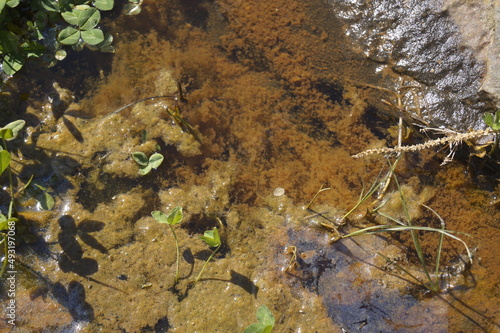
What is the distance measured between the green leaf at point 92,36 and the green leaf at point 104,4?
19 centimetres

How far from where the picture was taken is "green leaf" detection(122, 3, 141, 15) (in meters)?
2.93

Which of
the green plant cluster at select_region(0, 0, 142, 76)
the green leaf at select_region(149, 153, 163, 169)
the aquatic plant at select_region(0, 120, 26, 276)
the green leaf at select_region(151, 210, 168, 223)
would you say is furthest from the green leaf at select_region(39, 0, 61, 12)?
the green leaf at select_region(151, 210, 168, 223)

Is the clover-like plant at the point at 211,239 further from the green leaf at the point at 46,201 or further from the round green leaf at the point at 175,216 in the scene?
the green leaf at the point at 46,201

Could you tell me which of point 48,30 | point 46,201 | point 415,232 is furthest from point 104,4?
point 415,232

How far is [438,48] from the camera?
9.00 ft

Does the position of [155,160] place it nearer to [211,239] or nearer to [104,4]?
[211,239]

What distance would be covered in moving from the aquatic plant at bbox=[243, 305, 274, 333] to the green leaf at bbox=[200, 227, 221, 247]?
41 centimetres

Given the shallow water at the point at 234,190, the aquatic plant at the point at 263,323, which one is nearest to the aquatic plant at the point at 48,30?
the shallow water at the point at 234,190

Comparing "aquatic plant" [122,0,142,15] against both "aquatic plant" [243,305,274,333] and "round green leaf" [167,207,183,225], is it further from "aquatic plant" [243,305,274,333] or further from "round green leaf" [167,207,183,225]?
"aquatic plant" [243,305,274,333]

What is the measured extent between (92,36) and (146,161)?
3.05 feet

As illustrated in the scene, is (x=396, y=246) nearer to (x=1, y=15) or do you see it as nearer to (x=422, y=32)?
(x=422, y=32)

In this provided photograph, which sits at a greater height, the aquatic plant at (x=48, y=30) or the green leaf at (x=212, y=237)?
the aquatic plant at (x=48, y=30)

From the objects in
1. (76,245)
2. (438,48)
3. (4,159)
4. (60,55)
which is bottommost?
(76,245)

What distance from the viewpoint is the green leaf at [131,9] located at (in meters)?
2.93
